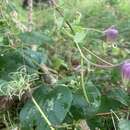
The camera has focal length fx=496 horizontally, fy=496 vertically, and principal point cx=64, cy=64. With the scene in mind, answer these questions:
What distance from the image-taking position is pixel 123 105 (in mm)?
1314

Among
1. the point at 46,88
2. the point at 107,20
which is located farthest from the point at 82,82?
the point at 107,20

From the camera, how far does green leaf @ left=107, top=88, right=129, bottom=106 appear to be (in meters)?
1.29

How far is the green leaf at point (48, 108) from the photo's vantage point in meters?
1.17

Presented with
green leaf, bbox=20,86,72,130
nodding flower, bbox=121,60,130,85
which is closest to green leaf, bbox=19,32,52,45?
green leaf, bbox=20,86,72,130

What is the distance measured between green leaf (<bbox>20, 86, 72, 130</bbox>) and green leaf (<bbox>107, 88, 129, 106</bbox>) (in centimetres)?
16

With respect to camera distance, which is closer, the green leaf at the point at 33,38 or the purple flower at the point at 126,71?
the purple flower at the point at 126,71

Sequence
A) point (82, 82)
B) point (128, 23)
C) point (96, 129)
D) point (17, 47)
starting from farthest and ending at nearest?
point (128, 23) < point (17, 47) < point (96, 129) < point (82, 82)

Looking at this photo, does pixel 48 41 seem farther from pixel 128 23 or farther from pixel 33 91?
pixel 128 23

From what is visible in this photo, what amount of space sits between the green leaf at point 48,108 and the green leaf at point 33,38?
Result: 0.18 m

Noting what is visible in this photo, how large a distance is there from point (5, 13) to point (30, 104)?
16.0 inches

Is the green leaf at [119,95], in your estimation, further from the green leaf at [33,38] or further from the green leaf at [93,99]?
the green leaf at [33,38]

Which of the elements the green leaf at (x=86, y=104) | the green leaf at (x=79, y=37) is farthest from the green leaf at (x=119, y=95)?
the green leaf at (x=79, y=37)

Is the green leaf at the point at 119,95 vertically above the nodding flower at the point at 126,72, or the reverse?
the nodding flower at the point at 126,72

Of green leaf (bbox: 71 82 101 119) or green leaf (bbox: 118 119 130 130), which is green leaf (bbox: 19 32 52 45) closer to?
green leaf (bbox: 71 82 101 119)
